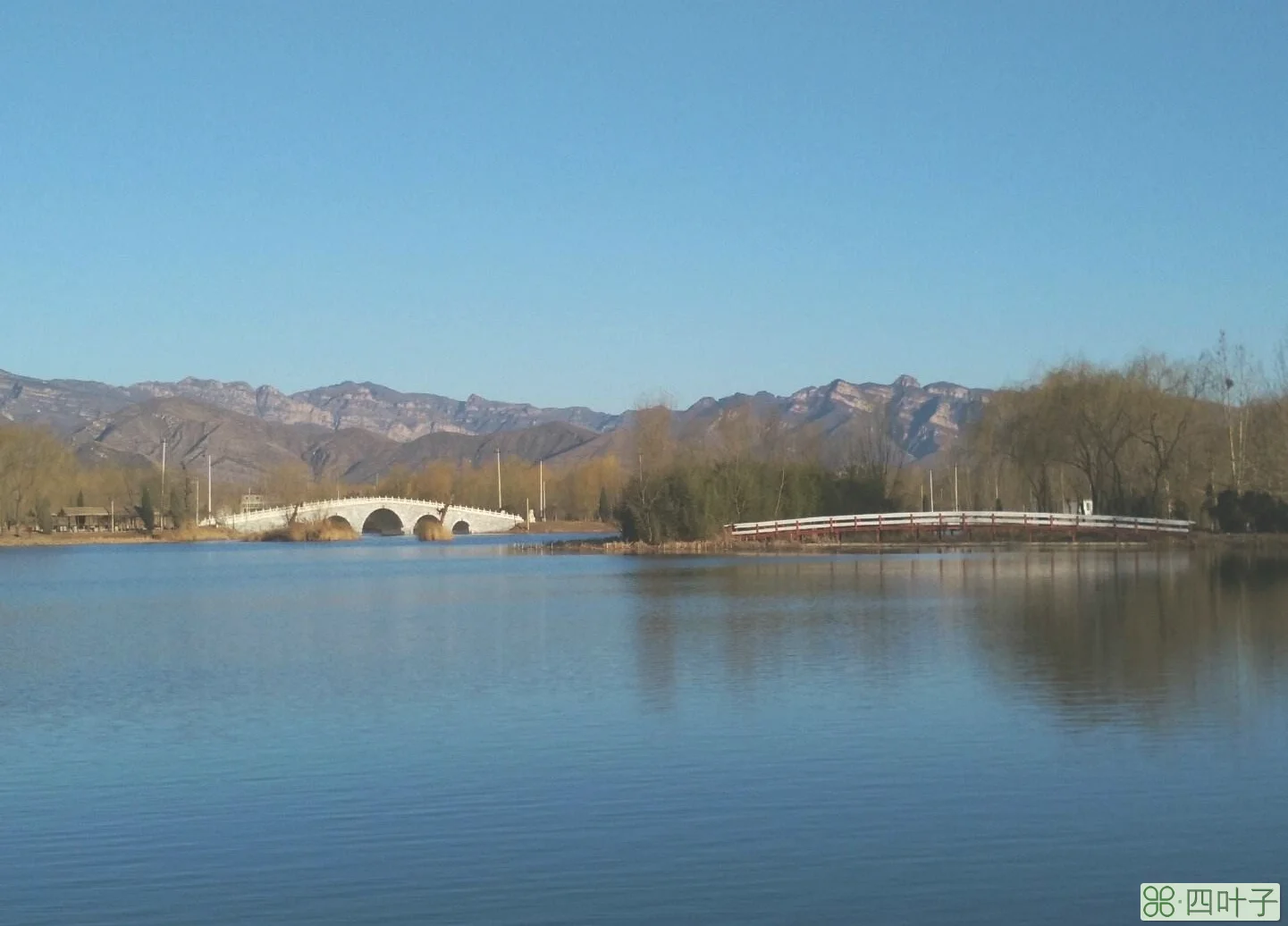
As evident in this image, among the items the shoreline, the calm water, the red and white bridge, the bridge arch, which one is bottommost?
the calm water

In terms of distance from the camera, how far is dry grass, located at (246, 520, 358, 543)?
388 ft

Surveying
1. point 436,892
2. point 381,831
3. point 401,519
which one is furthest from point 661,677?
point 401,519

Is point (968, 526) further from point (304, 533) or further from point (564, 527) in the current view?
point (564, 527)

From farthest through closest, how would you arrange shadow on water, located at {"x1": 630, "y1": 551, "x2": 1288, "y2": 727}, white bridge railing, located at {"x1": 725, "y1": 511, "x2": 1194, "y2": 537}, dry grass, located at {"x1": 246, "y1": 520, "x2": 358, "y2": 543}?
dry grass, located at {"x1": 246, "y1": 520, "x2": 358, "y2": 543} < white bridge railing, located at {"x1": 725, "y1": 511, "x2": 1194, "y2": 537} < shadow on water, located at {"x1": 630, "y1": 551, "x2": 1288, "y2": 727}

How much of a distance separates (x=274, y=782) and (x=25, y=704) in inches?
298

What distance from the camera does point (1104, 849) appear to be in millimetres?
11711

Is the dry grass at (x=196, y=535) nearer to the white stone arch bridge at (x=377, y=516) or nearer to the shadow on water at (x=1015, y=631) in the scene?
the white stone arch bridge at (x=377, y=516)

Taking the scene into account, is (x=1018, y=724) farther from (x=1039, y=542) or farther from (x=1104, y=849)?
(x=1039, y=542)

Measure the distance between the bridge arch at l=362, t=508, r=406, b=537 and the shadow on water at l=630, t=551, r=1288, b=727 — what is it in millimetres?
99222

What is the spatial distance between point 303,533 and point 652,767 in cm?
10598

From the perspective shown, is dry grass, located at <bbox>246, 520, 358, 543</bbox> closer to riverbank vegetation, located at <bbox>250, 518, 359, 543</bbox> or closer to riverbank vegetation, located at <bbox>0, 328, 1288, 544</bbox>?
riverbank vegetation, located at <bbox>250, 518, 359, 543</bbox>

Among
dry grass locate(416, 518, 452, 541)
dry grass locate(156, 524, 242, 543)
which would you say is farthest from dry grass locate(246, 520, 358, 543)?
dry grass locate(416, 518, 452, 541)

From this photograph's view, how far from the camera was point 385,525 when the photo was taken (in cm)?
15500

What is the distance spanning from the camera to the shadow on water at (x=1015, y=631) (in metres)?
20.4
